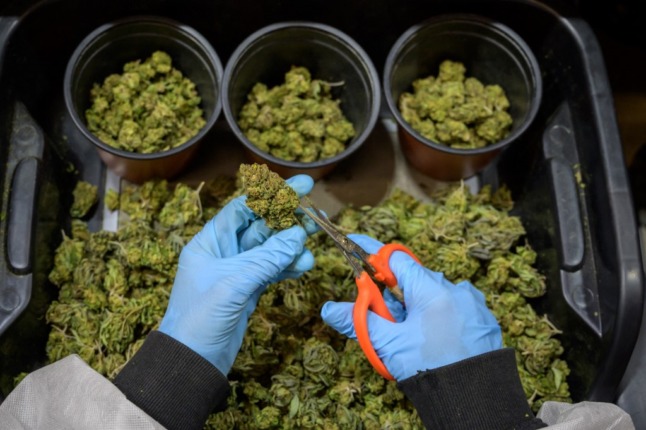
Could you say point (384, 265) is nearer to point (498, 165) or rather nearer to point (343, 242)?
point (343, 242)

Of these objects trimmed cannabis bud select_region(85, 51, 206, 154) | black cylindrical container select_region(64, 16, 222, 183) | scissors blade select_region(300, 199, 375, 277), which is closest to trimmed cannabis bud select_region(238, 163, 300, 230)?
scissors blade select_region(300, 199, 375, 277)

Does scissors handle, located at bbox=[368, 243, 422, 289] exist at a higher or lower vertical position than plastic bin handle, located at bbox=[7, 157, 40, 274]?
higher

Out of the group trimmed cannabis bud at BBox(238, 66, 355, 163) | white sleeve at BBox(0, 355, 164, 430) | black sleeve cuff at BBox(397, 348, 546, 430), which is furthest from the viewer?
trimmed cannabis bud at BBox(238, 66, 355, 163)

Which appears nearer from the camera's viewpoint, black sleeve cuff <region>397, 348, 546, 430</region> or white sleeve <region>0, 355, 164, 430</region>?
white sleeve <region>0, 355, 164, 430</region>

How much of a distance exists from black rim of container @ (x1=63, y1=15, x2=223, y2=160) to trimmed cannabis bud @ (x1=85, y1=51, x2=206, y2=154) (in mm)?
68

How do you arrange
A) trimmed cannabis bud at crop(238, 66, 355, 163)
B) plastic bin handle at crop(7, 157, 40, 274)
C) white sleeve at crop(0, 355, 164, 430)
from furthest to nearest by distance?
trimmed cannabis bud at crop(238, 66, 355, 163) → plastic bin handle at crop(7, 157, 40, 274) → white sleeve at crop(0, 355, 164, 430)

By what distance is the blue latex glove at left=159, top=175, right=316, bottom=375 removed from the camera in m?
1.53

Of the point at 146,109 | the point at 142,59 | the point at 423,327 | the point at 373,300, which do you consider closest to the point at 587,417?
the point at 423,327

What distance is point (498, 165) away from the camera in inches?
84.0

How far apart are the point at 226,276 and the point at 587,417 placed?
0.90 m

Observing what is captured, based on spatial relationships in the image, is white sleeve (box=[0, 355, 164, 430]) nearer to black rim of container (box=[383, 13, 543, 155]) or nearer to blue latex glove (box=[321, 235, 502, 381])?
blue latex glove (box=[321, 235, 502, 381])

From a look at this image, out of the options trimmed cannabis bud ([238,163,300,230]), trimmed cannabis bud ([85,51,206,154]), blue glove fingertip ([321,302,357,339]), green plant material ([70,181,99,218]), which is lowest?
green plant material ([70,181,99,218])

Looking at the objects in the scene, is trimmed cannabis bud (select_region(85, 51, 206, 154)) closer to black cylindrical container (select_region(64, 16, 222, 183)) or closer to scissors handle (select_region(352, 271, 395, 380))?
black cylindrical container (select_region(64, 16, 222, 183))

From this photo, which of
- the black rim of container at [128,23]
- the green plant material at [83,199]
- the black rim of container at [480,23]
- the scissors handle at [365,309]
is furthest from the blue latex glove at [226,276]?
the green plant material at [83,199]
